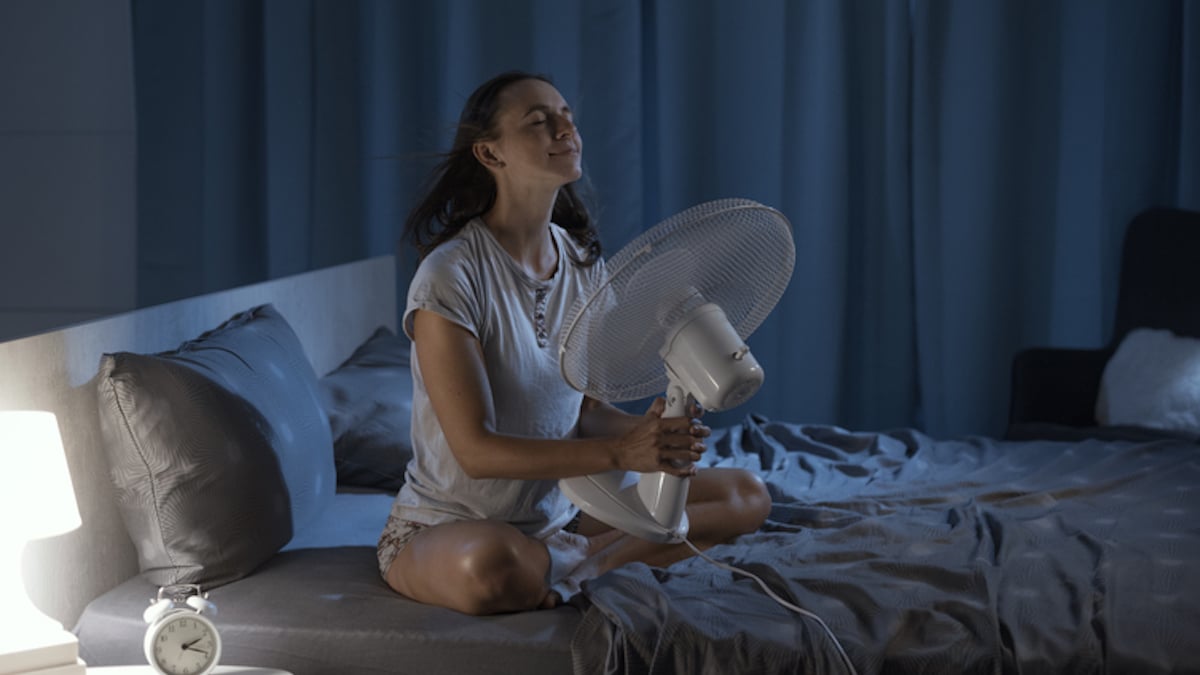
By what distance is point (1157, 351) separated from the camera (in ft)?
9.48

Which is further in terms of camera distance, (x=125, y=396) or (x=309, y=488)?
(x=309, y=488)

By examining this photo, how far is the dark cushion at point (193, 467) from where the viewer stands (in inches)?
68.2

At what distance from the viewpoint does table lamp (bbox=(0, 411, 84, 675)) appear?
1417 mm

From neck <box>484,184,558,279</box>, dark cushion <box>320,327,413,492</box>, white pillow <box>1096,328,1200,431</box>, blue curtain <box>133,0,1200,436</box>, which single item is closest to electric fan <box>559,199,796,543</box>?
neck <box>484,184,558,279</box>

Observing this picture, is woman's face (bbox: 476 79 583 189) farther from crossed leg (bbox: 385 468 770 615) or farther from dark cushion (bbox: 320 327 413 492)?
dark cushion (bbox: 320 327 413 492)

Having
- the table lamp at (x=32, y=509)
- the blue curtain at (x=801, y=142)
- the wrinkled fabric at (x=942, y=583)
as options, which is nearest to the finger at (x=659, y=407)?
the wrinkled fabric at (x=942, y=583)

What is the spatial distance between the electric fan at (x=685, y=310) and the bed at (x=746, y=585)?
0.31 m

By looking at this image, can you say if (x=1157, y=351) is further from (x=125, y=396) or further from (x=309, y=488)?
(x=125, y=396)

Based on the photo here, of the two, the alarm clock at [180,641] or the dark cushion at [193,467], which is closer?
the alarm clock at [180,641]

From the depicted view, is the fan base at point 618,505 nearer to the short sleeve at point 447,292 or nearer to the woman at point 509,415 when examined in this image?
→ the woman at point 509,415

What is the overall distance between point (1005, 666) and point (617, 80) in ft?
7.89

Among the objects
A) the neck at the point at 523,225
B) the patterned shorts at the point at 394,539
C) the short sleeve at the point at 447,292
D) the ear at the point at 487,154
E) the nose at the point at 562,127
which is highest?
the nose at the point at 562,127

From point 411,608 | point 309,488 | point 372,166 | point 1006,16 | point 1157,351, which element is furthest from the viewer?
point 372,166

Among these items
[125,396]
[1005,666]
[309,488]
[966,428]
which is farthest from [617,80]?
[1005,666]
